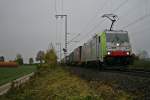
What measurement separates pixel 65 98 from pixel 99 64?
18548 millimetres

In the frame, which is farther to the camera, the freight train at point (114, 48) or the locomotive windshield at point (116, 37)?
the locomotive windshield at point (116, 37)

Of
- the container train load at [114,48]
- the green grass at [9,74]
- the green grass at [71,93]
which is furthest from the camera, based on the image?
the green grass at [9,74]

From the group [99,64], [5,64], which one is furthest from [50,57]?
[5,64]

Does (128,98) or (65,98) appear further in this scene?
(65,98)

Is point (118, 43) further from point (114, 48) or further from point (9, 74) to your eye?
point (9, 74)

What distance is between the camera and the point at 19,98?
40.6 ft

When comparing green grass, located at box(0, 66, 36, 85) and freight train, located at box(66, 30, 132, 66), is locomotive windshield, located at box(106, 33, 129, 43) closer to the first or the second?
freight train, located at box(66, 30, 132, 66)

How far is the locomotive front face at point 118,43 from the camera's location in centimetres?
2534

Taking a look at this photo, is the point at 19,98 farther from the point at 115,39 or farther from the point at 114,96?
the point at 115,39

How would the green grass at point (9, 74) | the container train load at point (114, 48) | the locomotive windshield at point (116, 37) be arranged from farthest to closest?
1. the green grass at point (9, 74)
2. the locomotive windshield at point (116, 37)
3. the container train load at point (114, 48)

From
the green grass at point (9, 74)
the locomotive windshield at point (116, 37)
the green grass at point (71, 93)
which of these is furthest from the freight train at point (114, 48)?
the green grass at point (9, 74)

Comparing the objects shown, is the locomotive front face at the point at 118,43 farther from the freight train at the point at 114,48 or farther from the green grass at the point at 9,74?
the green grass at the point at 9,74

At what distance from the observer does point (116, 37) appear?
2659 cm

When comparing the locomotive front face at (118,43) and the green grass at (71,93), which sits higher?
the locomotive front face at (118,43)
